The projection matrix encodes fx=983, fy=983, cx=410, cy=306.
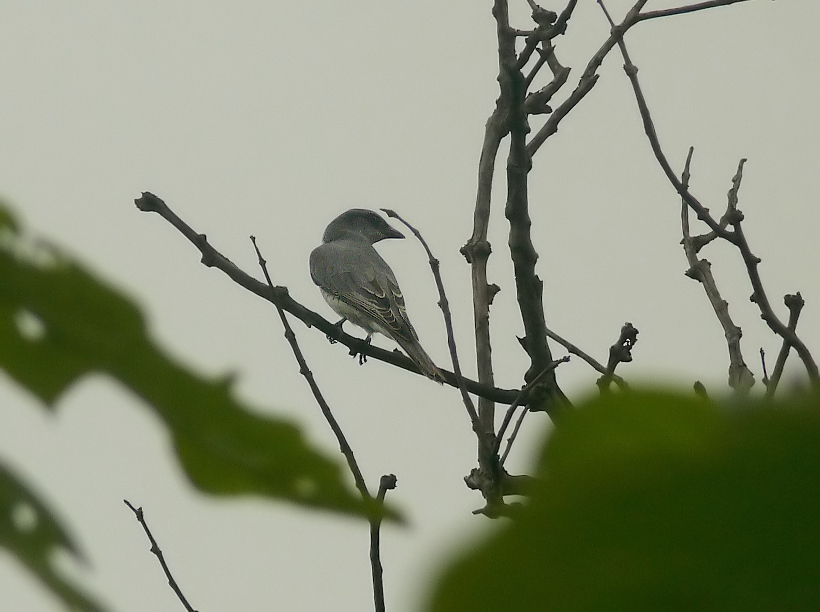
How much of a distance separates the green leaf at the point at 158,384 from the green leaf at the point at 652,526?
0.19m

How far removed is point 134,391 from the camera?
56cm

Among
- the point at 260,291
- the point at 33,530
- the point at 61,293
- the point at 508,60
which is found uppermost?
the point at 508,60

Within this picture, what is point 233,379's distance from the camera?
1.93ft

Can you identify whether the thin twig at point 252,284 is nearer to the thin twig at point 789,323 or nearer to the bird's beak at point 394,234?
the thin twig at point 789,323

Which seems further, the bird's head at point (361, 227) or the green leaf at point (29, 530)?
the bird's head at point (361, 227)

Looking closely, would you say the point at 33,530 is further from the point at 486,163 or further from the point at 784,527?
the point at 486,163

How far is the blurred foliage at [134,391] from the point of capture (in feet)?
1.80

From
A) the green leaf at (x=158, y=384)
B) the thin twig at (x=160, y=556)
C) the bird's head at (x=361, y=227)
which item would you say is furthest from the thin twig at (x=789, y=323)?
the bird's head at (x=361, y=227)

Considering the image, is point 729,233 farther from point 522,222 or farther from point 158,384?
point 158,384

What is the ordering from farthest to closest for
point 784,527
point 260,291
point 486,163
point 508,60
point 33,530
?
point 486,163 < point 508,60 < point 260,291 < point 33,530 < point 784,527

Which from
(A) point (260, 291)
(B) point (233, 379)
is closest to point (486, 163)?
(A) point (260, 291)

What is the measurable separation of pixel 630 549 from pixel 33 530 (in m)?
0.34

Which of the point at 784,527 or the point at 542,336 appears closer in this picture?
the point at 784,527

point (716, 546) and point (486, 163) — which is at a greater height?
point (486, 163)
